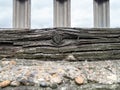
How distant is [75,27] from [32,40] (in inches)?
17.9

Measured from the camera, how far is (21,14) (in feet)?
11.7

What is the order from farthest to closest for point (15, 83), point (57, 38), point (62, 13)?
point (62, 13) → point (57, 38) → point (15, 83)

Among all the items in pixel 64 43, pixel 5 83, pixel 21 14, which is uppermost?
pixel 21 14

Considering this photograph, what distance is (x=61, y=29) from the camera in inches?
127

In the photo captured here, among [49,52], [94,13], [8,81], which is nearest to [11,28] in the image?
[49,52]

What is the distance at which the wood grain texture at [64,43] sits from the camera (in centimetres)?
325

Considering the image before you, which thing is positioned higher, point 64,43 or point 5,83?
point 64,43

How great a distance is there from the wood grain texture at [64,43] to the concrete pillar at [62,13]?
239 mm

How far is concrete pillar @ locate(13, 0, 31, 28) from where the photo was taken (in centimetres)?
351

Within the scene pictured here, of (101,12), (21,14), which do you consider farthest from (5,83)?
(101,12)

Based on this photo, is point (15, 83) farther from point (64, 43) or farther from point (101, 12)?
point (101, 12)

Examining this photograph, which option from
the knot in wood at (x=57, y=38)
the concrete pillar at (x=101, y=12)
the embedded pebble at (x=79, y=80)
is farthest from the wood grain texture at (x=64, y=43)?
the embedded pebble at (x=79, y=80)

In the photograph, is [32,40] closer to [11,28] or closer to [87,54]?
[11,28]

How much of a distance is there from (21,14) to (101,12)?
88 cm
